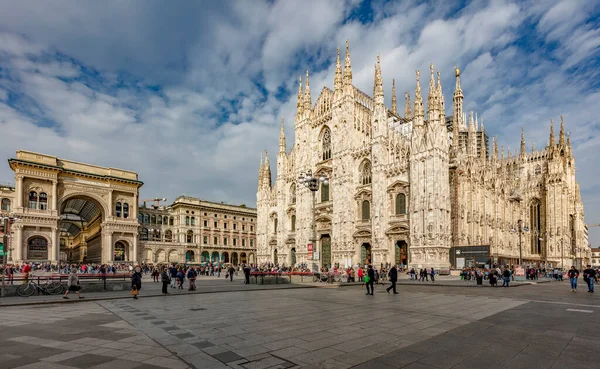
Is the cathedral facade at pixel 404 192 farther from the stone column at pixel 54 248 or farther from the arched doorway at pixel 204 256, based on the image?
the stone column at pixel 54 248

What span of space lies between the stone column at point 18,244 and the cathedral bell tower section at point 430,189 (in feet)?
160

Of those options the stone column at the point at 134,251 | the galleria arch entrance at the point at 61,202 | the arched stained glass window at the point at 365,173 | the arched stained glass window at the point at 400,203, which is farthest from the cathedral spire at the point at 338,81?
the stone column at the point at 134,251

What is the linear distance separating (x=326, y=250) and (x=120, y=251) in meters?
36.1

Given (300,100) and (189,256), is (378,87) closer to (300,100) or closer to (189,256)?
(300,100)

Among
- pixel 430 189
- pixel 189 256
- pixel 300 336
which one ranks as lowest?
pixel 189 256

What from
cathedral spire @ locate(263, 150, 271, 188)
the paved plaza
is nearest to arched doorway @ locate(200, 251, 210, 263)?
cathedral spire @ locate(263, 150, 271, 188)

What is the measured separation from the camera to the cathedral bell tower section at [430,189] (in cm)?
3459

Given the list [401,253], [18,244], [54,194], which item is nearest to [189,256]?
[54,194]

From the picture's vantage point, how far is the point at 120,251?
60188mm

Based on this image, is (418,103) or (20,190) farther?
(20,190)

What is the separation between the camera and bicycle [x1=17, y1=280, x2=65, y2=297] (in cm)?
1585

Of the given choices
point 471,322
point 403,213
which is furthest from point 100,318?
point 403,213

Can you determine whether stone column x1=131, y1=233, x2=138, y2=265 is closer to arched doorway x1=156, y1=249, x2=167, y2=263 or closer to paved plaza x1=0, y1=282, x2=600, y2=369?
arched doorway x1=156, y1=249, x2=167, y2=263

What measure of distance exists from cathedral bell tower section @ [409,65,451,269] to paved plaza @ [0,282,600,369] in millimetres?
21979
